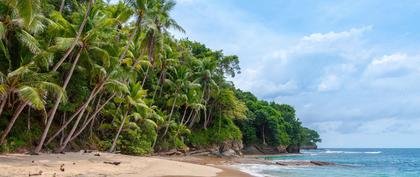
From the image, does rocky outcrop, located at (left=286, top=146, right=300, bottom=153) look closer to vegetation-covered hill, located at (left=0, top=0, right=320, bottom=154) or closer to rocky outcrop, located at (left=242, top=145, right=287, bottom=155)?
rocky outcrop, located at (left=242, top=145, right=287, bottom=155)

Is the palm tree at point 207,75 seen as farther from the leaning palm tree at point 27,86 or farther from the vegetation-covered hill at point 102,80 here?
the leaning palm tree at point 27,86

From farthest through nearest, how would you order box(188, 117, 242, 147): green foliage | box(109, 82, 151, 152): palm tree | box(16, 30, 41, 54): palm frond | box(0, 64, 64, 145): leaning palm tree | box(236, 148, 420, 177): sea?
box(188, 117, 242, 147): green foliage < box(109, 82, 151, 152): palm tree < box(236, 148, 420, 177): sea < box(16, 30, 41, 54): palm frond < box(0, 64, 64, 145): leaning palm tree

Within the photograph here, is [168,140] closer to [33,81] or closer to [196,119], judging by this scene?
[196,119]

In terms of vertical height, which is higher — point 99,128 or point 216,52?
point 216,52

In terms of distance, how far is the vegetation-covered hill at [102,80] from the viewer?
54.2 feet

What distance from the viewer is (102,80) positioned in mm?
20781

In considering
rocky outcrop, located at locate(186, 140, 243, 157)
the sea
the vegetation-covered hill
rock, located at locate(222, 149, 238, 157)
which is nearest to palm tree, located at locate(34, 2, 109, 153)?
the vegetation-covered hill

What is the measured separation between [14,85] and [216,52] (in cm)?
3328

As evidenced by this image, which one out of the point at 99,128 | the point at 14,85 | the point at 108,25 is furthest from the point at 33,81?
the point at 99,128

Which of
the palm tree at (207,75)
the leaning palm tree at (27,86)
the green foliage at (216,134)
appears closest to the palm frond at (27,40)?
the leaning palm tree at (27,86)

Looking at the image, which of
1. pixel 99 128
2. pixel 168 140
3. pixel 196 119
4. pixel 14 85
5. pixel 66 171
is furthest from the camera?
pixel 196 119

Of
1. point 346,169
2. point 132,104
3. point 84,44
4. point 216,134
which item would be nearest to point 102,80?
point 84,44

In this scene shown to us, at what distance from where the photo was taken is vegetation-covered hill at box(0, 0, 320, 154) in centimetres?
1653

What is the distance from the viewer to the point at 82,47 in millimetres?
19703
